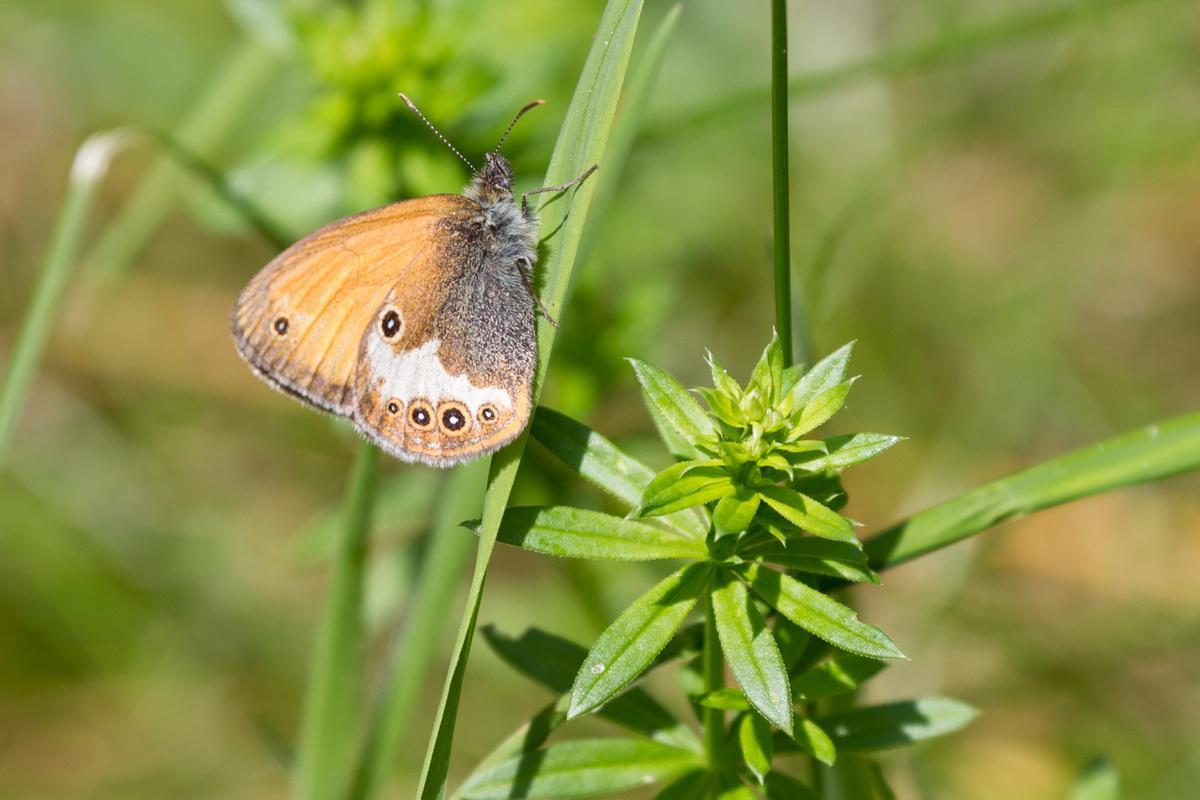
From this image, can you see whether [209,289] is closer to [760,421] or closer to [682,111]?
[682,111]

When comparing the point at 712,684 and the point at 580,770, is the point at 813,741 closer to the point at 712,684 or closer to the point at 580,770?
the point at 712,684

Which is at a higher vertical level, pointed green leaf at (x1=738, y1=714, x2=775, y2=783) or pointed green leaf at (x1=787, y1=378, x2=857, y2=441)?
pointed green leaf at (x1=787, y1=378, x2=857, y2=441)

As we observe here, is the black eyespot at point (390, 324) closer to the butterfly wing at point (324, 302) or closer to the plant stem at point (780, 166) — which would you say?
the butterfly wing at point (324, 302)

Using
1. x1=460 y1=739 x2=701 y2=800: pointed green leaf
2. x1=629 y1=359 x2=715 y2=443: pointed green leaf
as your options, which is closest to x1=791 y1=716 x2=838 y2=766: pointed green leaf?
x1=460 y1=739 x2=701 y2=800: pointed green leaf

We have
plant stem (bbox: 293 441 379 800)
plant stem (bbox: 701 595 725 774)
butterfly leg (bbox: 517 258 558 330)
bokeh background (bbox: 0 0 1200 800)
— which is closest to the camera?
plant stem (bbox: 701 595 725 774)

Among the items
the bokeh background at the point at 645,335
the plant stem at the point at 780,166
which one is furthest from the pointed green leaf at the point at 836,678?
the bokeh background at the point at 645,335

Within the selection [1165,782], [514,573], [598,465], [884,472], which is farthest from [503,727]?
[598,465]

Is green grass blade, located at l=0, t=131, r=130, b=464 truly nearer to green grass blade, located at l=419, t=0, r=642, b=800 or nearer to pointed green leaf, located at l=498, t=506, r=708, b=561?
green grass blade, located at l=419, t=0, r=642, b=800
